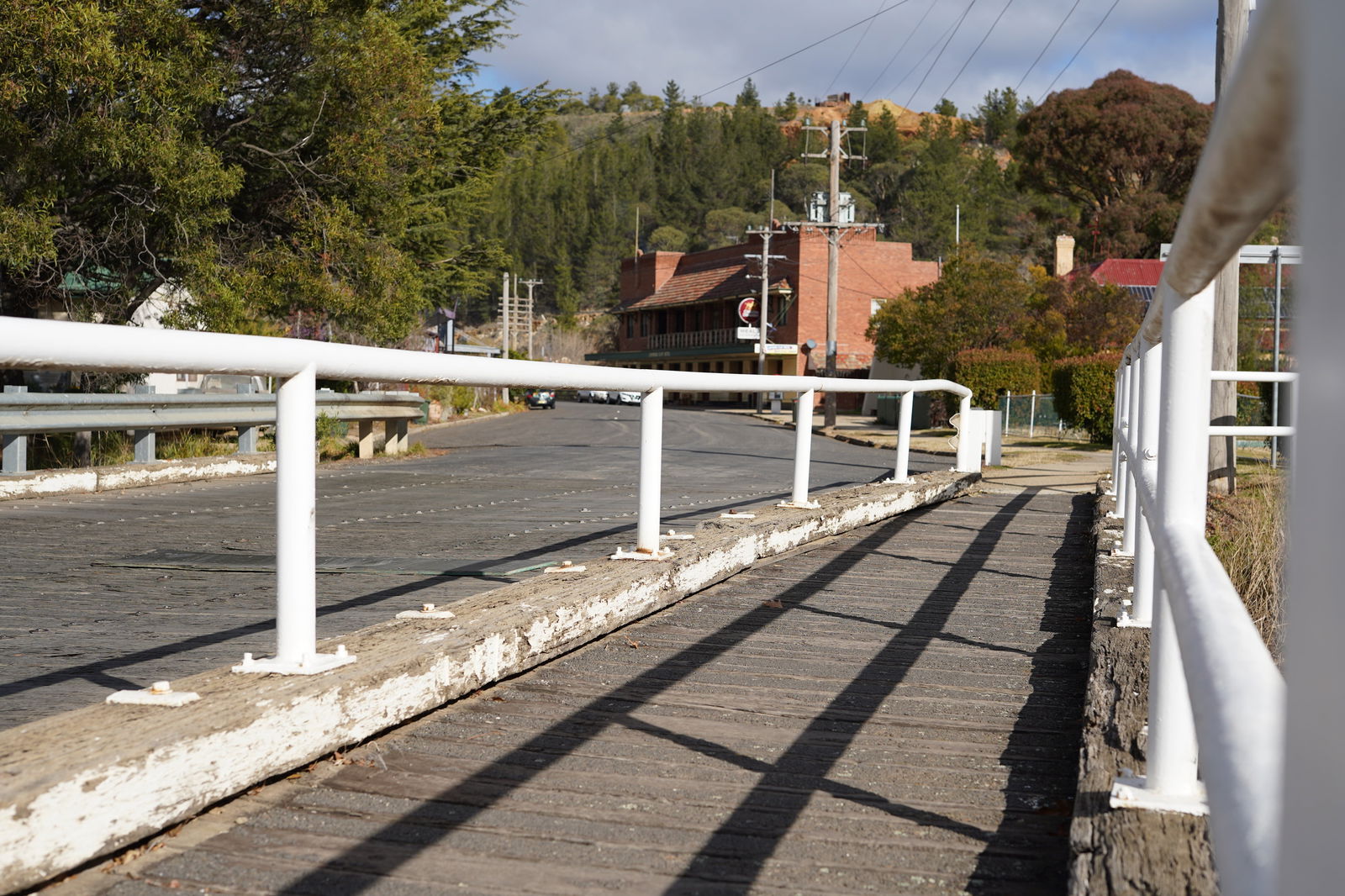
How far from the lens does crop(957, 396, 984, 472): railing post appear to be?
13828 millimetres

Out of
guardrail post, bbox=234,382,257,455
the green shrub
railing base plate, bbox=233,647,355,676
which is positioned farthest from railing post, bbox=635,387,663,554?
the green shrub

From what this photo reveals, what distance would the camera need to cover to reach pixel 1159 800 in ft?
8.67

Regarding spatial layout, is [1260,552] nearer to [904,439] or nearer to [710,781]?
[904,439]

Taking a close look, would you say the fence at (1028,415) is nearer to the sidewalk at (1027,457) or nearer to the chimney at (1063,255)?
the sidewalk at (1027,457)

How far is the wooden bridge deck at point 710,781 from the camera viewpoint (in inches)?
107

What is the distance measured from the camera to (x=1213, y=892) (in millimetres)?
2160

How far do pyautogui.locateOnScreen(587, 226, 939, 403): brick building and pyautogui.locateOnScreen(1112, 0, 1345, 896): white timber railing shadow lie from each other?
58.2 meters

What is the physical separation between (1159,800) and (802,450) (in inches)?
226

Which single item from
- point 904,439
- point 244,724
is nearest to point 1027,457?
point 904,439

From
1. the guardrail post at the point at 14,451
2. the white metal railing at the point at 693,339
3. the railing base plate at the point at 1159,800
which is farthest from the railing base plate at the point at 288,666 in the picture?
the white metal railing at the point at 693,339

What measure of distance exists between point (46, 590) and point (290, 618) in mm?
3252

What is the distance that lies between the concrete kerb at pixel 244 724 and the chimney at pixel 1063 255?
2237 inches

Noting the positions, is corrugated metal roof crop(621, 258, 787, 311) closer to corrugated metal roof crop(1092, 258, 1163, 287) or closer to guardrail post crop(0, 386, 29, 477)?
corrugated metal roof crop(1092, 258, 1163, 287)

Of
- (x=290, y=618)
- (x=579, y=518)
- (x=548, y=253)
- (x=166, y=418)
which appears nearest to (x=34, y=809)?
(x=290, y=618)
